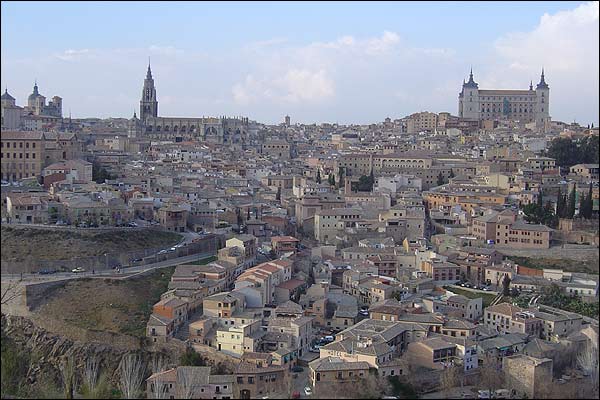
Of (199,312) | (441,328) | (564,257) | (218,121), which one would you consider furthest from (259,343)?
(218,121)

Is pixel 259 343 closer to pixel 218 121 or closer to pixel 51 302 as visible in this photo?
pixel 51 302

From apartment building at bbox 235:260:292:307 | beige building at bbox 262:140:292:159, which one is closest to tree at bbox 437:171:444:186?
apartment building at bbox 235:260:292:307

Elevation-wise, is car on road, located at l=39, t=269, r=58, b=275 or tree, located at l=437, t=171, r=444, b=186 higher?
tree, located at l=437, t=171, r=444, b=186

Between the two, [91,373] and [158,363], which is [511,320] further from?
[91,373]

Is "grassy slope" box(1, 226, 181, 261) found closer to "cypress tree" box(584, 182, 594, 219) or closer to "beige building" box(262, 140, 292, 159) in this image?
"cypress tree" box(584, 182, 594, 219)

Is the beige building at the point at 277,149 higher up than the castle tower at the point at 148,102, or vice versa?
the castle tower at the point at 148,102

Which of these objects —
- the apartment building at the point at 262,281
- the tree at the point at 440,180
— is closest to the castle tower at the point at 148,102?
the tree at the point at 440,180

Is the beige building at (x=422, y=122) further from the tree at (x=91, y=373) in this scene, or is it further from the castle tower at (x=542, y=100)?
the tree at (x=91, y=373)
